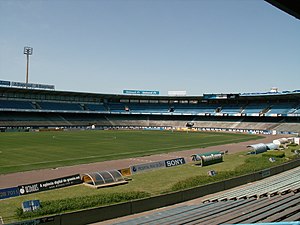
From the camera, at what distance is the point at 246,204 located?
1443 cm

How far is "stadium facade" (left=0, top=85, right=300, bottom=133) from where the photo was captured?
92812mm

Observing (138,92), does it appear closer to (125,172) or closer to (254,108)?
(254,108)

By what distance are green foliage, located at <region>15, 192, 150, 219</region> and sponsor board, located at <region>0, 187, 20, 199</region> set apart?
3.79 meters

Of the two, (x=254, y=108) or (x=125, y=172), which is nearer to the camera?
(x=125, y=172)

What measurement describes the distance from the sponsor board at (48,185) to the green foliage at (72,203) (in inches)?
161

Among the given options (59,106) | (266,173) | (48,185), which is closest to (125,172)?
(48,185)

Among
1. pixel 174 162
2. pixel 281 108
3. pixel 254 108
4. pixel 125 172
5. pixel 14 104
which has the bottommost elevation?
pixel 125 172

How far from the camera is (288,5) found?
8188 mm

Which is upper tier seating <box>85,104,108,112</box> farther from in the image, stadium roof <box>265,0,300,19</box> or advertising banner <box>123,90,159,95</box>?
stadium roof <box>265,0,300,19</box>

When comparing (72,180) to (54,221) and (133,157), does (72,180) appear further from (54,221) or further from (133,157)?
(133,157)

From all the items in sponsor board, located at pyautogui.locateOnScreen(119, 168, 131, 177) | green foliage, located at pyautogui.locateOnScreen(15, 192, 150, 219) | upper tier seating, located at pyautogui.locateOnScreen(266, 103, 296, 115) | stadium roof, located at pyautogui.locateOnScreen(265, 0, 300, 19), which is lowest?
green foliage, located at pyautogui.locateOnScreen(15, 192, 150, 219)

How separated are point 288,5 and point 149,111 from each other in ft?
364

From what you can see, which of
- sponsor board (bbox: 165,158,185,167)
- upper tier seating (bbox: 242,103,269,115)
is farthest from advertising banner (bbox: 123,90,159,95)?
sponsor board (bbox: 165,158,185,167)

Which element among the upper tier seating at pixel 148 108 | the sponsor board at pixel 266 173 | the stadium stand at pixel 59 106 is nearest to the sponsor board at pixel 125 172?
the sponsor board at pixel 266 173
